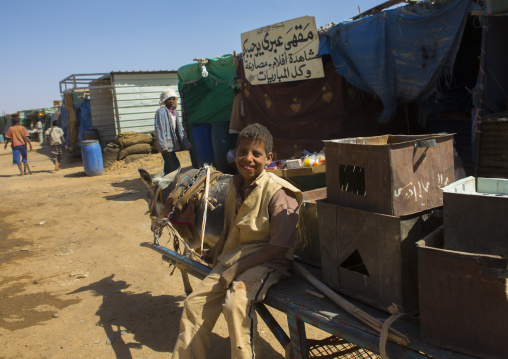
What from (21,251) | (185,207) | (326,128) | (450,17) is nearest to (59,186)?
(21,251)

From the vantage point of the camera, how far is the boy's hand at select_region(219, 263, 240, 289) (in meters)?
2.30

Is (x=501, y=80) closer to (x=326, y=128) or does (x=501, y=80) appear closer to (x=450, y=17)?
(x=450, y=17)

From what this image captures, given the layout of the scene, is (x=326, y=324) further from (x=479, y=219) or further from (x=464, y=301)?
(x=479, y=219)

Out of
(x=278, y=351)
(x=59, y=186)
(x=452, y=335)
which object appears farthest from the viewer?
(x=59, y=186)

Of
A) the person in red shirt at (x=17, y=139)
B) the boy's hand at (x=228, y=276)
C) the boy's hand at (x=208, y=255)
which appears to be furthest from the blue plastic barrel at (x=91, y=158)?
the boy's hand at (x=228, y=276)

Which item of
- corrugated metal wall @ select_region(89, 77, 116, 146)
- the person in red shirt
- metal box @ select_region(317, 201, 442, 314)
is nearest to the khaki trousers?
metal box @ select_region(317, 201, 442, 314)

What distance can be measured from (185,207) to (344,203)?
1.62 meters

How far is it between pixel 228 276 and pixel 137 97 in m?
14.2

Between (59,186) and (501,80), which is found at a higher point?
(501,80)

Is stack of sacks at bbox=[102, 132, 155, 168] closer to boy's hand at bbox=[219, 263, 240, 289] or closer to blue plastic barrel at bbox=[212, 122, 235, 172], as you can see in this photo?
blue plastic barrel at bbox=[212, 122, 235, 172]

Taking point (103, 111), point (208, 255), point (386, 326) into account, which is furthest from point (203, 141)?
point (103, 111)

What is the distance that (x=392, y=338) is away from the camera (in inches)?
62.9

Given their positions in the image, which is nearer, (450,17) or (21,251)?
(450,17)

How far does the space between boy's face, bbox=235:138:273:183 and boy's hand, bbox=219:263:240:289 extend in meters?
0.54
